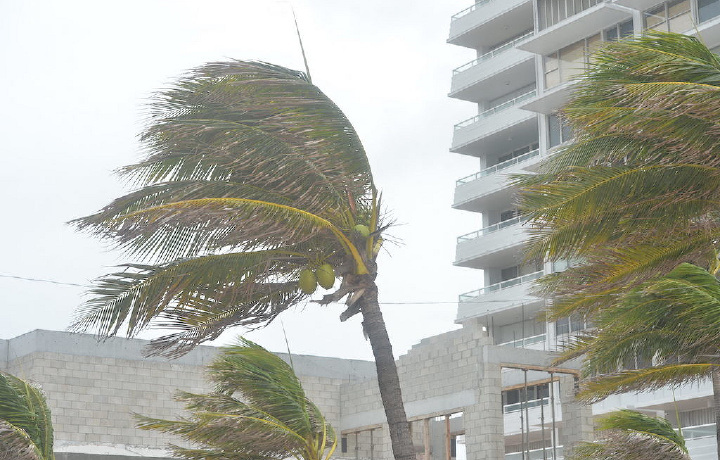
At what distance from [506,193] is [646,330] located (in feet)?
135

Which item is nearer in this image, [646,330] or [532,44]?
[646,330]

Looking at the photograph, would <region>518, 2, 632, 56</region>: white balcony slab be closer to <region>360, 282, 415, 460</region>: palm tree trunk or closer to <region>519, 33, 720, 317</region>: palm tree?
<region>360, 282, 415, 460</region>: palm tree trunk

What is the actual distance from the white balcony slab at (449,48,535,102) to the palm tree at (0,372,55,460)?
4003cm

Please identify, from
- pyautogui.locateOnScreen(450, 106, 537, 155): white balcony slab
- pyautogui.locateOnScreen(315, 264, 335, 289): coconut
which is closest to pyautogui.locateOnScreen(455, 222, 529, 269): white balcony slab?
pyautogui.locateOnScreen(450, 106, 537, 155): white balcony slab

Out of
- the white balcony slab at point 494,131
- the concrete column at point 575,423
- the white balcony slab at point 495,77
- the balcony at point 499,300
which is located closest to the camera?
the concrete column at point 575,423

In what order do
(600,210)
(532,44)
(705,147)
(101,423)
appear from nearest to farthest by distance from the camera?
(705,147), (600,210), (101,423), (532,44)

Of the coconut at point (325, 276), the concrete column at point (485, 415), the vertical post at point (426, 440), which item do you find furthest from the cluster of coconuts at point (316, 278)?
the vertical post at point (426, 440)

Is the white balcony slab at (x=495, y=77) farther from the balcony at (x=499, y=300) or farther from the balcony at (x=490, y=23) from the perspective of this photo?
the balcony at (x=499, y=300)

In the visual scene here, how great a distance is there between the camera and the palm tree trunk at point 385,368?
627 inches

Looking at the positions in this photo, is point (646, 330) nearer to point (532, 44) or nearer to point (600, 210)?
point (600, 210)

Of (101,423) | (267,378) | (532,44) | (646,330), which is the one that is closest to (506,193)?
(532,44)

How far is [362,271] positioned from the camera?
16047 millimetres

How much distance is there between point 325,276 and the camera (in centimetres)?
1584

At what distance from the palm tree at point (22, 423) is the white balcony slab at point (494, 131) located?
3834 cm
